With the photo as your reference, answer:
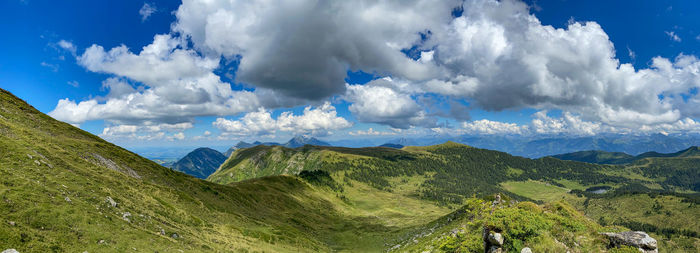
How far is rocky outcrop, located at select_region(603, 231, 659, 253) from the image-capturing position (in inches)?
798

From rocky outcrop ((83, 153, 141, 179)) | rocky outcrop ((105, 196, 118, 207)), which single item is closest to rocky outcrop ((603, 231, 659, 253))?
rocky outcrop ((105, 196, 118, 207))

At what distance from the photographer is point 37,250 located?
2442 centimetres

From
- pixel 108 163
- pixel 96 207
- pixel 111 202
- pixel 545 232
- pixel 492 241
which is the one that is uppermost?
pixel 108 163

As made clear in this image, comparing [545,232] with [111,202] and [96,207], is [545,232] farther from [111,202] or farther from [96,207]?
[111,202]

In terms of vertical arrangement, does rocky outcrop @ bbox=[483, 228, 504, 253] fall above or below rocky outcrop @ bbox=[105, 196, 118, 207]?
above

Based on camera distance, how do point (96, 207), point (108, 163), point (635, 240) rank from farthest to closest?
point (108, 163) < point (96, 207) < point (635, 240)

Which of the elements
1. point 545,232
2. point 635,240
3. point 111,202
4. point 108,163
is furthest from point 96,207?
point 635,240

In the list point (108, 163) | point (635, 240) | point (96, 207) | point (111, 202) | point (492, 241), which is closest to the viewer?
point (635, 240)

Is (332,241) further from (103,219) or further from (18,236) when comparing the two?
(18,236)

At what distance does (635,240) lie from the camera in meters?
20.7

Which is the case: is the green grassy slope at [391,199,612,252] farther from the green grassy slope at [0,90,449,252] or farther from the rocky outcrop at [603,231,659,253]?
the green grassy slope at [0,90,449,252]

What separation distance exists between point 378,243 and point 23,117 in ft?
386

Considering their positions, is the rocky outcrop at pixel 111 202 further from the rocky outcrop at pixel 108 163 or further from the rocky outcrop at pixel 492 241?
the rocky outcrop at pixel 492 241

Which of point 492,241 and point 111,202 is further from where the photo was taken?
point 111,202
